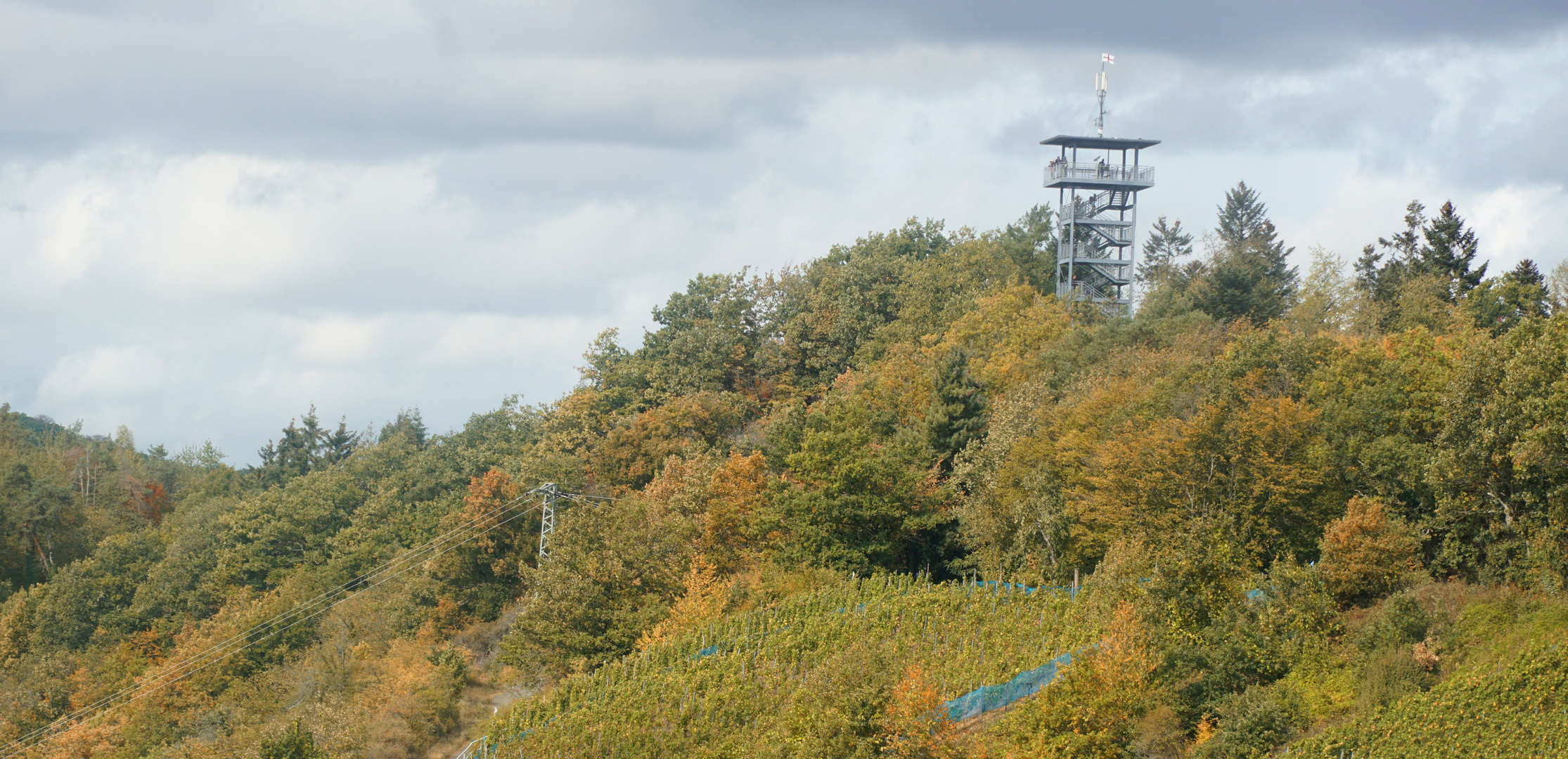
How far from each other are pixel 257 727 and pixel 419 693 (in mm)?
12658

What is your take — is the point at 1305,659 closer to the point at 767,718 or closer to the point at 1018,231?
the point at 767,718

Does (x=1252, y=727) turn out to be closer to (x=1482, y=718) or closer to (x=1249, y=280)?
(x=1482, y=718)

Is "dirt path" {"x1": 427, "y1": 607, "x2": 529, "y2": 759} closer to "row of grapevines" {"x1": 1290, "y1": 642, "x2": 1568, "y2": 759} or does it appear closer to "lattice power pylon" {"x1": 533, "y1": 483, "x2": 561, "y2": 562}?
"lattice power pylon" {"x1": 533, "y1": 483, "x2": 561, "y2": 562}

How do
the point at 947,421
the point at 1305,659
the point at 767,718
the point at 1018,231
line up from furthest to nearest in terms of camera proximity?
the point at 1018,231, the point at 947,421, the point at 767,718, the point at 1305,659

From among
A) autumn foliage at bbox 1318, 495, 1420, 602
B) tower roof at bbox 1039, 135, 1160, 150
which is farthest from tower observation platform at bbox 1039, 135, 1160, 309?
autumn foliage at bbox 1318, 495, 1420, 602

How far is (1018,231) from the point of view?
8556 cm

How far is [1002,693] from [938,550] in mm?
16543

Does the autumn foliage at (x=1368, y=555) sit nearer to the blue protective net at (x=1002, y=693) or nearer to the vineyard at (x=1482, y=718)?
the vineyard at (x=1482, y=718)

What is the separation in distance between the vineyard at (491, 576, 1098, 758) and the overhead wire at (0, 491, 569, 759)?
2357 cm

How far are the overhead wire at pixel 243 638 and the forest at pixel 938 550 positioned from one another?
401 millimetres

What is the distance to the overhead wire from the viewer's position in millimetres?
64125

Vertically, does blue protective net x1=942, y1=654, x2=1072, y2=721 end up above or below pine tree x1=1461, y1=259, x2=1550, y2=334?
below

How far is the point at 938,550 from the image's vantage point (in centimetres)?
4922

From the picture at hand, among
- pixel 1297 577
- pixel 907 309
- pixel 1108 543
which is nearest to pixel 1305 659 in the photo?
pixel 1297 577
